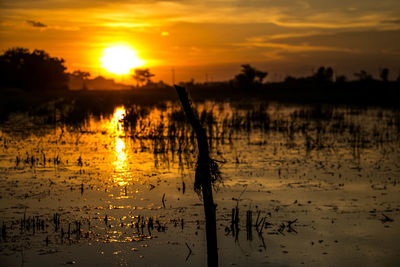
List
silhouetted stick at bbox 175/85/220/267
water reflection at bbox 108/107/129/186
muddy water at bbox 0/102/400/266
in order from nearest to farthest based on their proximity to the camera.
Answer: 1. silhouetted stick at bbox 175/85/220/267
2. muddy water at bbox 0/102/400/266
3. water reflection at bbox 108/107/129/186

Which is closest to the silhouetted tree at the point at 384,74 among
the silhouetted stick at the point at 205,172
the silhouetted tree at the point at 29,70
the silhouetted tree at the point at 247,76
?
the silhouetted tree at the point at 247,76

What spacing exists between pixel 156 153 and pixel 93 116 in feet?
63.6

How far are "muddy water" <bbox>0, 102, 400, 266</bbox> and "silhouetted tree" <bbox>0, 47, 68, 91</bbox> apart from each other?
50433 mm

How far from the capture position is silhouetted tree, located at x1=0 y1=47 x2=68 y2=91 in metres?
66.1

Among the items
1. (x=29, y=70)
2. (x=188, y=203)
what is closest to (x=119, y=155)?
(x=188, y=203)

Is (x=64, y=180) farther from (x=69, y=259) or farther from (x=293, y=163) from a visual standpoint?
(x=293, y=163)

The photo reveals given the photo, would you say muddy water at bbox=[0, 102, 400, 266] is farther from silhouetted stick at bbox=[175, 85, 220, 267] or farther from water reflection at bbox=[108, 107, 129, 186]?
silhouetted stick at bbox=[175, 85, 220, 267]

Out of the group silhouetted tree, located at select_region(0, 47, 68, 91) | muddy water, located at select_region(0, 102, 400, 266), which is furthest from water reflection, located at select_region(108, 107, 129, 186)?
silhouetted tree, located at select_region(0, 47, 68, 91)

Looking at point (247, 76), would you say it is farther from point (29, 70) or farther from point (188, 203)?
point (188, 203)

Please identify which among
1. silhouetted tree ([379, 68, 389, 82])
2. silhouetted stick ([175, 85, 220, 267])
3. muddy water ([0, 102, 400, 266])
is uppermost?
silhouetted tree ([379, 68, 389, 82])

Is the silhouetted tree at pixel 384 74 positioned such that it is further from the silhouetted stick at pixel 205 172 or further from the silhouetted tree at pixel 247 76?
the silhouetted stick at pixel 205 172

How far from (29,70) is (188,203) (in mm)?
61875

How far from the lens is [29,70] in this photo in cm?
6675

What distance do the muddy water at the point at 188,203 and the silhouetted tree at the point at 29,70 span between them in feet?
165
